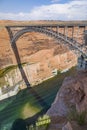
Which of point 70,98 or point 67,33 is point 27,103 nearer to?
point 70,98

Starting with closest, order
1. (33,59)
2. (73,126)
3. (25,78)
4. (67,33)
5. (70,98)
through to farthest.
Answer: (73,126) → (70,98) → (67,33) → (25,78) → (33,59)

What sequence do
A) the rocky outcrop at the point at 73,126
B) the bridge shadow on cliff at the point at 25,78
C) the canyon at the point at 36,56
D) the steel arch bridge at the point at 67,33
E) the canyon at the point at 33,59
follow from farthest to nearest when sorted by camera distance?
the canyon at the point at 36,56 → the canyon at the point at 33,59 → the bridge shadow on cliff at the point at 25,78 → the steel arch bridge at the point at 67,33 → the rocky outcrop at the point at 73,126

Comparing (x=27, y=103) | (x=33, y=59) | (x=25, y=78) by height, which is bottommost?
(x=27, y=103)

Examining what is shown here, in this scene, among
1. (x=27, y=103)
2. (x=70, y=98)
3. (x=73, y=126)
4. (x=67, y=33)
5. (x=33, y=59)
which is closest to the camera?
(x=73, y=126)

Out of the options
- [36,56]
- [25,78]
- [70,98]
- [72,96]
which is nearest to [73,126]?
[72,96]

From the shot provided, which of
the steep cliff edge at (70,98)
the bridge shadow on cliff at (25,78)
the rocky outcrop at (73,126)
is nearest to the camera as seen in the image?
the rocky outcrop at (73,126)

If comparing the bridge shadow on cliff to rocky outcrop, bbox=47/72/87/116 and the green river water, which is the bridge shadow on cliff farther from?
rocky outcrop, bbox=47/72/87/116

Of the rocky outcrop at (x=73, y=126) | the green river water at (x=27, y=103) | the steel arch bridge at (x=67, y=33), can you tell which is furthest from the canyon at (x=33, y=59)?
the rocky outcrop at (x=73, y=126)

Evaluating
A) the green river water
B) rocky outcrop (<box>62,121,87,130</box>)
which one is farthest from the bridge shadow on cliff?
rocky outcrop (<box>62,121,87,130</box>)

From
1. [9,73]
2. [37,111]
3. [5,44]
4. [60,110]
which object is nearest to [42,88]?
[9,73]

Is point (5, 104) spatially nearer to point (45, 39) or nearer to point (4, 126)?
point (4, 126)

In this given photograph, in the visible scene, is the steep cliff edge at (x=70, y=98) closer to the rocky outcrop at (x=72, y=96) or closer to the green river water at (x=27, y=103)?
the rocky outcrop at (x=72, y=96)
